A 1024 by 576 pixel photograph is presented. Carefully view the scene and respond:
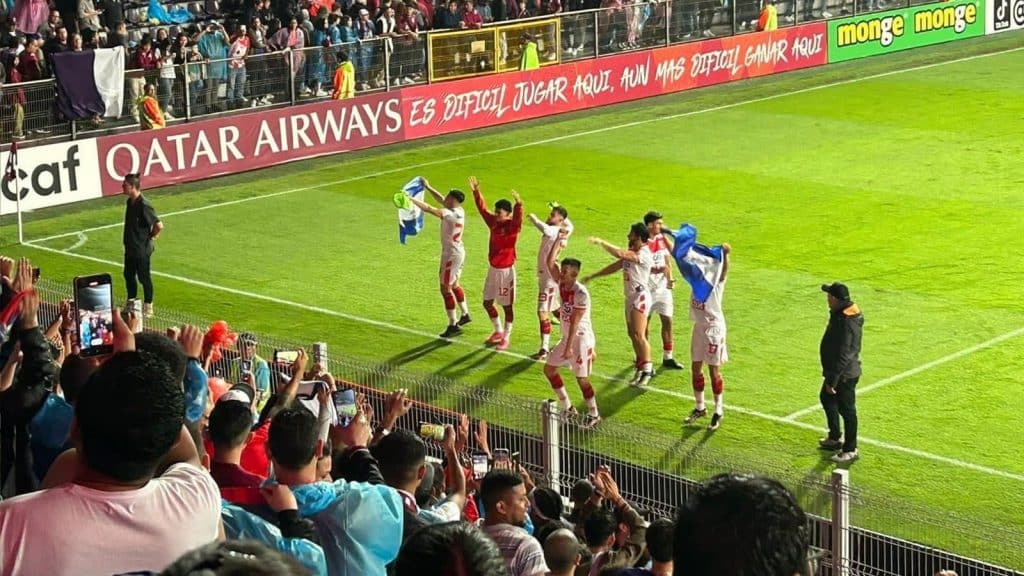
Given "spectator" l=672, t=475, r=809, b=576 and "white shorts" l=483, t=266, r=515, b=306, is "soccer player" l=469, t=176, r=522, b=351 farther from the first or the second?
"spectator" l=672, t=475, r=809, b=576

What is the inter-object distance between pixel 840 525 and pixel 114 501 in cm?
751

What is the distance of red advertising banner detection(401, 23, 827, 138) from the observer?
1328 inches

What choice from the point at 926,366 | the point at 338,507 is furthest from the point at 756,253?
the point at 338,507

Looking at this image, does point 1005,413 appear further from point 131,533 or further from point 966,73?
point 966,73

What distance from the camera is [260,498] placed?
6051 millimetres

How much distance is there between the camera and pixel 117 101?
28312 mm

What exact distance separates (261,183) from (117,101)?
3040 mm

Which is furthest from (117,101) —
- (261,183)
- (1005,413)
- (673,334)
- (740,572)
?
(740,572)

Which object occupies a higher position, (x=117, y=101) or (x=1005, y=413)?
(x=117, y=101)

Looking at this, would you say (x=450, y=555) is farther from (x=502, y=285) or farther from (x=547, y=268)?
(x=502, y=285)

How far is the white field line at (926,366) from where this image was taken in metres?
16.8

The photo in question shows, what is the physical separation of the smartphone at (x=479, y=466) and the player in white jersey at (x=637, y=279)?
713 cm

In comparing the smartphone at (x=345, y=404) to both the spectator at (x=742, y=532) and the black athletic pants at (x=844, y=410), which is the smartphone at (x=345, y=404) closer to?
the spectator at (x=742, y=532)

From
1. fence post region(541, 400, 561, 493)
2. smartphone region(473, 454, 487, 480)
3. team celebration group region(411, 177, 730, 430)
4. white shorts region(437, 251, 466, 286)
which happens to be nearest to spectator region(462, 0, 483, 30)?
team celebration group region(411, 177, 730, 430)
